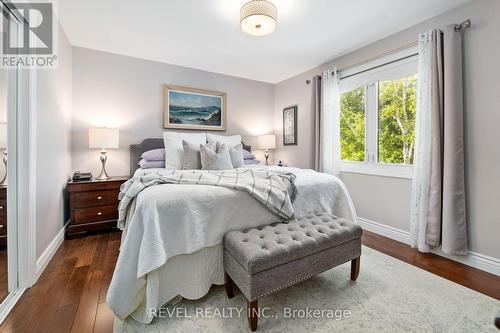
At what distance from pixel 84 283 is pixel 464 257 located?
333 centimetres

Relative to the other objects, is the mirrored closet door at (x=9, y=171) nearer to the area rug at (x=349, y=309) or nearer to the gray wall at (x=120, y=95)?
the area rug at (x=349, y=309)

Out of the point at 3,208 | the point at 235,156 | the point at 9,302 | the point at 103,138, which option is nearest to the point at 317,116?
the point at 235,156

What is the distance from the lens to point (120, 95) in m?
3.26

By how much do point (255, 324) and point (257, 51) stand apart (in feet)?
10.3

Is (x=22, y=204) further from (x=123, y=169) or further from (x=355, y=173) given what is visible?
(x=355, y=173)

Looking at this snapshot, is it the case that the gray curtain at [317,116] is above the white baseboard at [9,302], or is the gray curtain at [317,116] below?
above

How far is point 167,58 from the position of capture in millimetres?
3371

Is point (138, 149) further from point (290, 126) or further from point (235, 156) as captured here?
point (290, 126)

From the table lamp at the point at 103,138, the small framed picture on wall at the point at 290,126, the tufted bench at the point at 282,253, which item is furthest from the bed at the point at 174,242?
the small framed picture on wall at the point at 290,126

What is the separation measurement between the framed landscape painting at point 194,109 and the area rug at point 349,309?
2.71 m

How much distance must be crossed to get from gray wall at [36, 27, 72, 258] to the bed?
1.13m

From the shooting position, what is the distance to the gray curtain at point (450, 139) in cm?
208

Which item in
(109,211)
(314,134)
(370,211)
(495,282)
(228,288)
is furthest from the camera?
(314,134)

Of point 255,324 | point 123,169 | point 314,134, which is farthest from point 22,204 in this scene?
point 314,134
